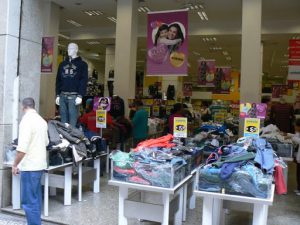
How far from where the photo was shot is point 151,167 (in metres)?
3.77

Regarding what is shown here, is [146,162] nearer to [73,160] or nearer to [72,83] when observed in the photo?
[73,160]

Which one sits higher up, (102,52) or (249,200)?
(102,52)

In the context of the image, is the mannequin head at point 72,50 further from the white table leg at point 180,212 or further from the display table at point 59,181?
the white table leg at point 180,212

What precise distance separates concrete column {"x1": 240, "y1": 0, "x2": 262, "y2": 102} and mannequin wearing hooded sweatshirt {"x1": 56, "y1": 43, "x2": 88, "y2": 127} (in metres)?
4.90

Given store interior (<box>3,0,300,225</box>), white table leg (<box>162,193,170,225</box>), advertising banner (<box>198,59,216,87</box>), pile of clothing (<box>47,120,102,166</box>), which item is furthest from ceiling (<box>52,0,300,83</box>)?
white table leg (<box>162,193,170,225</box>)

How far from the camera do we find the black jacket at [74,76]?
6172mm

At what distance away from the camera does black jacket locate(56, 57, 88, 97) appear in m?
6.17

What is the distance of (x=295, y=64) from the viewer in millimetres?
11430

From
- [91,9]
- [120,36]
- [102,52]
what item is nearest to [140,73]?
[102,52]

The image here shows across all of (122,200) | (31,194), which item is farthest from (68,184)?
(122,200)

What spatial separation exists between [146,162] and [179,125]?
158 centimetres

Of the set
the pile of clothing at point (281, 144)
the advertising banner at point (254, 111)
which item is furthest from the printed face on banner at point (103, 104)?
the pile of clothing at point (281, 144)

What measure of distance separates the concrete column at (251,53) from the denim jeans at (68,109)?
5.07 metres

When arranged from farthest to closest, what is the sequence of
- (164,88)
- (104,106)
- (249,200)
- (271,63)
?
(271,63) → (164,88) → (104,106) → (249,200)
